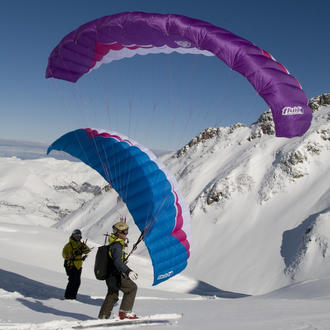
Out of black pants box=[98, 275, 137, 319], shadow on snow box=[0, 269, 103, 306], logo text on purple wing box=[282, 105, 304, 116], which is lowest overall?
shadow on snow box=[0, 269, 103, 306]

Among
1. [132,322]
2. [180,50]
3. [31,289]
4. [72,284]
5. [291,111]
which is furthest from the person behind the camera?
[31,289]

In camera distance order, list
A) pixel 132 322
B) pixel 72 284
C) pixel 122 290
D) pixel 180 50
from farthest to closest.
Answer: pixel 180 50 → pixel 72 284 → pixel 122 290 → pixel 132 322

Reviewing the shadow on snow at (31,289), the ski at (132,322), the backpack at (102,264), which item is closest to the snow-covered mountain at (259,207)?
the shadow on snow at (31,289)

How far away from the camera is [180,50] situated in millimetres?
8773

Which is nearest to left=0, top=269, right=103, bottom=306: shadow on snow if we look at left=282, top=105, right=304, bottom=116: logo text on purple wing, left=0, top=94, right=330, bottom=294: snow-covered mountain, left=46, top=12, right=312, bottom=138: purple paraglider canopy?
left=46, top=12, right=312, bottom=138: purple paraglider canopy

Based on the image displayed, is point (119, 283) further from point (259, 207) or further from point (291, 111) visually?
point (259, 207)

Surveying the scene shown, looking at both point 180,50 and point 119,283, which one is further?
point 180,50

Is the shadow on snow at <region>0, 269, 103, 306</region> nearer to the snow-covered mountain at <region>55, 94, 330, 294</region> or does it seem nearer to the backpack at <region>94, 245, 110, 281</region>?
the backpack at <region>94, 245, 110, 281</region>

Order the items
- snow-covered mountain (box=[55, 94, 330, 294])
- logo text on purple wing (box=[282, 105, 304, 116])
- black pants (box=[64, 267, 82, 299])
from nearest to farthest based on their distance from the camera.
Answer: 1. logo text on purple wing (box=[282, 105, 304, 116])
2. black pants (box=[64, 267, 82, 299])
3. snow-covered mountain (box=[55, 94, 330, 294])

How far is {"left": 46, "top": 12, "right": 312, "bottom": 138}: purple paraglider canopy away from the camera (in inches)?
257

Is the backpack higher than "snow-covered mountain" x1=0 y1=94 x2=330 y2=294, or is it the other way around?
"snow-covered mountain" x1=0 y1=94 x2=330 y2=294

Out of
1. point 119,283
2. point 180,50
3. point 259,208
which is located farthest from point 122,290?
point 259,208

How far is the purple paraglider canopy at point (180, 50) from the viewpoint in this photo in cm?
653

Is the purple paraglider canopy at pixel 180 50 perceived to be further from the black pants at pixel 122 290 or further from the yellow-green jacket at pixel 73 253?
the yellow-green jacket at pixel 73 253
